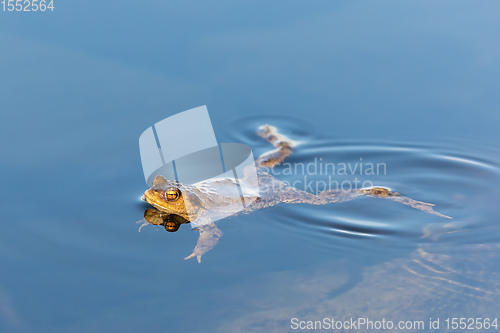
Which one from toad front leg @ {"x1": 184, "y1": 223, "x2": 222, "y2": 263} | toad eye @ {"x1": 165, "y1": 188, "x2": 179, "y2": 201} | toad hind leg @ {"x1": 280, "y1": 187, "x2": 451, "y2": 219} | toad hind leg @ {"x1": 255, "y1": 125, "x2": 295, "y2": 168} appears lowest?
toad front leg @ {"x1": 184, "y1": 223, "x2": 222, "y2": 263}

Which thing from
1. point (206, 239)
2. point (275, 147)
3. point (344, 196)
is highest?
point (275, 147)

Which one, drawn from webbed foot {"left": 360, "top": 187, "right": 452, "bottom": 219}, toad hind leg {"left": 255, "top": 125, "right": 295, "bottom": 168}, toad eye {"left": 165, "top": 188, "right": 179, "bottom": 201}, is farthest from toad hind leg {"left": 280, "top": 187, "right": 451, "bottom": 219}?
toad eye {"left": 165, "top": 188, "right": 179, "bottom": 201}

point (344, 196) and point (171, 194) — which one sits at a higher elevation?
point (171, 194)

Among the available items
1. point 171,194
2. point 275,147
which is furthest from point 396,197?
point 171,194

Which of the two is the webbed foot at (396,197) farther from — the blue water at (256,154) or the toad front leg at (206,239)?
the toad front leg at (206,239)

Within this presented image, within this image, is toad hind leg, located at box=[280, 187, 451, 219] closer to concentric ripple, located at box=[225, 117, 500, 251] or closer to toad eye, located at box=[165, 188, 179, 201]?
concentric ripple, located at box=[225, 117, 500, 251]

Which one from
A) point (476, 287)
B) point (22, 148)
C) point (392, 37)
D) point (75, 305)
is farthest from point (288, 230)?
point (392, 37)

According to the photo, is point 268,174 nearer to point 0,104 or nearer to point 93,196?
point 93,196

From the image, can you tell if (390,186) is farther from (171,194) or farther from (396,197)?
(171,194)

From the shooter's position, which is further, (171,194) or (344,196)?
(344,196)
